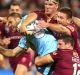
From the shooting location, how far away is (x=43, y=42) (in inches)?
284

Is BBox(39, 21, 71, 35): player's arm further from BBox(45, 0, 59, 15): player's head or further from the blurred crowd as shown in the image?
the blurred crowd

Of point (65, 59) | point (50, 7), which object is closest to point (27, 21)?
point (50, 7)

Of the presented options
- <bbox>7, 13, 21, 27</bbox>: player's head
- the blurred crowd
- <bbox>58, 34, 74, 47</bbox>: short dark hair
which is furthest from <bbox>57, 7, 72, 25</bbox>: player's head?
the blurred crowd

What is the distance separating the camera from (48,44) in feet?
23.6

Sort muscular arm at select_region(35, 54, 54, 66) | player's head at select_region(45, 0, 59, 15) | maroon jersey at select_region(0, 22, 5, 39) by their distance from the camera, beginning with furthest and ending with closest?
maroon jersey at select_region(0, 22, 5, 39) < player's head at select_region(45, 0, 59, 15) < muscular arm at select_region(35, 54, 54, 66)

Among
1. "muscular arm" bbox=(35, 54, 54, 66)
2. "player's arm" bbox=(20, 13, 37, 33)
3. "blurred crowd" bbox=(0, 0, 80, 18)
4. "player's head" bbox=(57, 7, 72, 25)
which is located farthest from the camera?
"blurred crowd" bbox=(0, 0, 80, 18)

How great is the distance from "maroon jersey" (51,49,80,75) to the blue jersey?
0.71 meters

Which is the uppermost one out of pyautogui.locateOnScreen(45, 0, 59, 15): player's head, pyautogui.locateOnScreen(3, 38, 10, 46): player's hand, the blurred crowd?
pyautogui.locateOnScreen(45, 0, 59, 15): player's head

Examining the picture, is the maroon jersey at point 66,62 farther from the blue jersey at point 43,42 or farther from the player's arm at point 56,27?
the blue jersey at point 43,42

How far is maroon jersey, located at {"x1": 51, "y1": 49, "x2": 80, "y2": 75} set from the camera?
6.20 metres

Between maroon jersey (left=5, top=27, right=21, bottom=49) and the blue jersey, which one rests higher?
the blue jersey

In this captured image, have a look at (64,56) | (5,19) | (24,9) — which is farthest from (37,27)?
(24,9)

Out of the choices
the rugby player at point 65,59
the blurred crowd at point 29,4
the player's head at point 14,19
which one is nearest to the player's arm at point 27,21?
the rugby player at point 65,59

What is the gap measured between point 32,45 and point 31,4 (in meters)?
4.87
